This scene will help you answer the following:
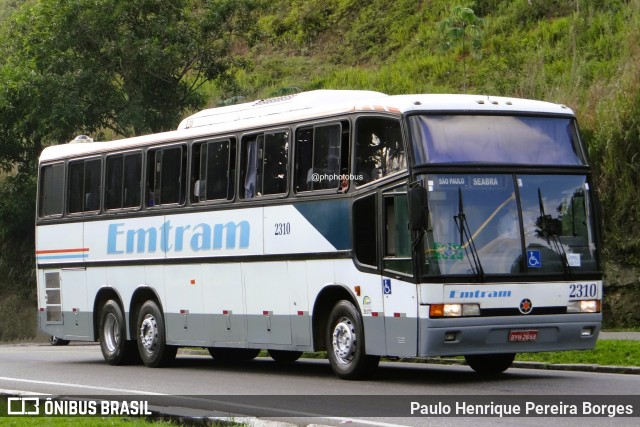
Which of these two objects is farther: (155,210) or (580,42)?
(580,42)

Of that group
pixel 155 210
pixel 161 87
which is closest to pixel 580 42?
pixel 161 87

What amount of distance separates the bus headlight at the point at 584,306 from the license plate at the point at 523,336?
60 centimetres

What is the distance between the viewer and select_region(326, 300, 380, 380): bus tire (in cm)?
1656

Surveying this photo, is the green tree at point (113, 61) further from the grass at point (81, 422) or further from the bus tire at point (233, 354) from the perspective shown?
the grass at point (81, 422)

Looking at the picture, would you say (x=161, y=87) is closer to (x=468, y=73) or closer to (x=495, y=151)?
(x=468, y=73)

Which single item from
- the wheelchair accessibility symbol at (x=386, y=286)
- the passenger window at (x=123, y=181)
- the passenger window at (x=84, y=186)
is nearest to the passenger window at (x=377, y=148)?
the wheelchair accessibility symbol at (x=386, y=286)

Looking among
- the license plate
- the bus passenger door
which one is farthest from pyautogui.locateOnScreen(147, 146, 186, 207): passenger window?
the license plate

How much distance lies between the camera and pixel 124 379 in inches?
733

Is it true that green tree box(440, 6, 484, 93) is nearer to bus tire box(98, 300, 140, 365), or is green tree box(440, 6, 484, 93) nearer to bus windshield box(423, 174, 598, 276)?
bus tire box(98, 300, 140, 365)

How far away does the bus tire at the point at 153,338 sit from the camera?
21.3 m

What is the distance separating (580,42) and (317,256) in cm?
1983

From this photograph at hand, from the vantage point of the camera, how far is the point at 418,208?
15.1 m

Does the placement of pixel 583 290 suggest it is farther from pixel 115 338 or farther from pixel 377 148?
pixel 115 338

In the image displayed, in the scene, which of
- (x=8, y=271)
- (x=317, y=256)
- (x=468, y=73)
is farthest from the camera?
(x=8, y=271)
